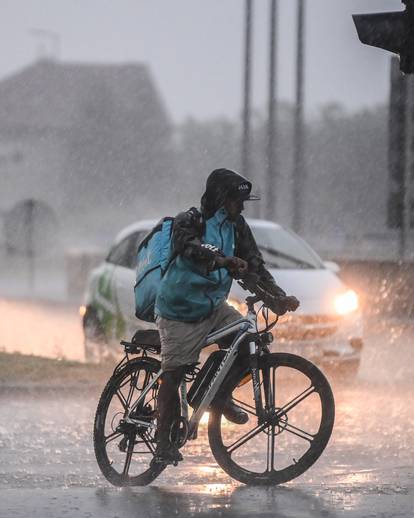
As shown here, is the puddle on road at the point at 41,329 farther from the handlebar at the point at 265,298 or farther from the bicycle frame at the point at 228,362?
the handlebar at the point at 265,298

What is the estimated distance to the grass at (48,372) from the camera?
11.4m

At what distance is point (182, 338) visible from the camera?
21.4 feet

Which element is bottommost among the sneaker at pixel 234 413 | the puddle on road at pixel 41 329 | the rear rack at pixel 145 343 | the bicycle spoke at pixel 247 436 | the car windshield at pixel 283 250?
the puddle on road at pixel 41 329

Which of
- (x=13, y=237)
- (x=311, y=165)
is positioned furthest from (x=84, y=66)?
(x=13, y=237)

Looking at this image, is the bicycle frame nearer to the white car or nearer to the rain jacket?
the rain jacket

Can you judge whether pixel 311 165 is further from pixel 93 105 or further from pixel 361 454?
pixel 361 454

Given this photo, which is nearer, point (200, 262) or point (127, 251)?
point (200, 262)

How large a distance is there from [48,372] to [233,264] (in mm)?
5802

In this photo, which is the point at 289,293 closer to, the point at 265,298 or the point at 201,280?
the point at 265,298

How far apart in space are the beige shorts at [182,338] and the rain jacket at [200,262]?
0.15ft

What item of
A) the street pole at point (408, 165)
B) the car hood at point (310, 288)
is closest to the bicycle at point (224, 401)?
the car hood at point (310, 288)

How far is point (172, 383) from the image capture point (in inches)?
260

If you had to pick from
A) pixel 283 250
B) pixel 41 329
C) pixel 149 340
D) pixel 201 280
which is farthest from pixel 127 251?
pixel 201 280

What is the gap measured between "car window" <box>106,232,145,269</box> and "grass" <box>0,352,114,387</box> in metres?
1.43
